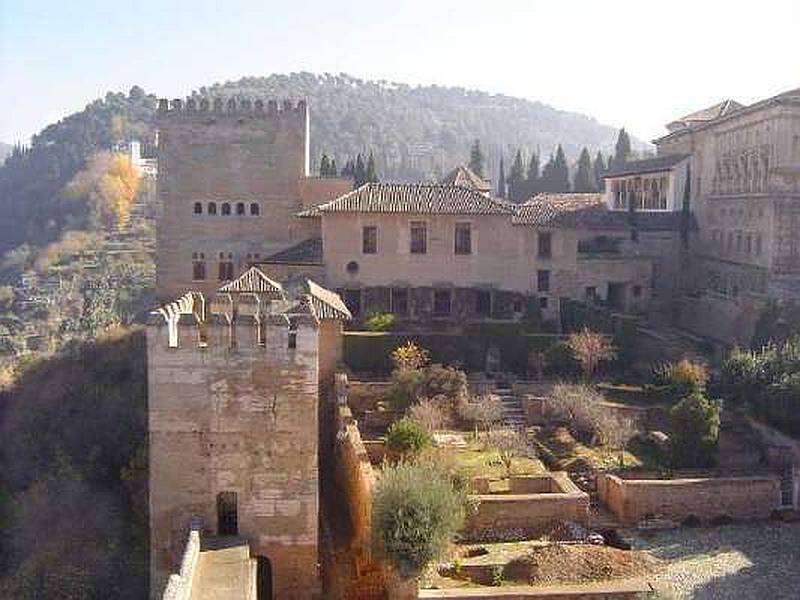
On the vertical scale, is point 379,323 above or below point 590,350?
above

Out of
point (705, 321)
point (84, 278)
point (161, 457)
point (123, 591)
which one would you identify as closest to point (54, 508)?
point (123, 591)

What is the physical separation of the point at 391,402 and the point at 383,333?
4049 millimetres

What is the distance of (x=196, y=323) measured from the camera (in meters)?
13.9

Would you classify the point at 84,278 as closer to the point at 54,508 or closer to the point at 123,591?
the point at 54,508

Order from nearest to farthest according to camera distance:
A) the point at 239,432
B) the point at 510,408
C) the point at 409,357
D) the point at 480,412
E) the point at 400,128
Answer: the point at 239,432 → the point at 480,412 → the point at 510,408 → the point at 409,357 → the point at 400,128

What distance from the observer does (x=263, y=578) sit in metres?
14.7

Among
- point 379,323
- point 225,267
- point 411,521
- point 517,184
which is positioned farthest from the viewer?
point 517,184

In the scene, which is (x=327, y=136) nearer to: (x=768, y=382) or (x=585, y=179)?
(x=585, y=179)

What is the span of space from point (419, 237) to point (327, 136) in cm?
8680

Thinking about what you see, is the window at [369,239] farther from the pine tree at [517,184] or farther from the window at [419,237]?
the pine tree at [517,184]

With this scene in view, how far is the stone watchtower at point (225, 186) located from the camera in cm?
3347

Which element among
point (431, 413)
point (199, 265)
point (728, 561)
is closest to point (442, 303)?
point (431, 413)

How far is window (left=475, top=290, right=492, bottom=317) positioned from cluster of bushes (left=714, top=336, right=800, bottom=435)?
27.5ft

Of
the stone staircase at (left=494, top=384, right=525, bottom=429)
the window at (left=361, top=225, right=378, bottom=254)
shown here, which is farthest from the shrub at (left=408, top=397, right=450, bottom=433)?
the window at (left=361, top=225, right=378, bottom=254)
